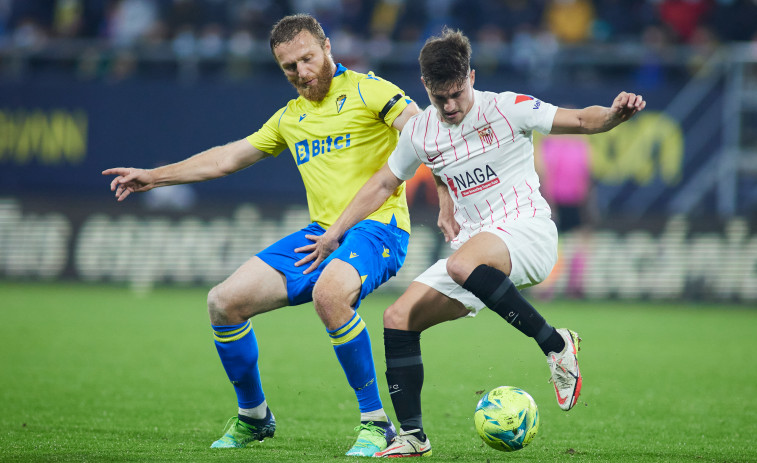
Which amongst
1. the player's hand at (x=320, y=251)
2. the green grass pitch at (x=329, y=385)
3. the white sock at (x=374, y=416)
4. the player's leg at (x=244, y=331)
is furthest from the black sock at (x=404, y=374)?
the player's leg at (x=244, y=331)

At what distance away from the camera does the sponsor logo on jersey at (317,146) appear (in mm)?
5863

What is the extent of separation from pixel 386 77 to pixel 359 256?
36.7 ft

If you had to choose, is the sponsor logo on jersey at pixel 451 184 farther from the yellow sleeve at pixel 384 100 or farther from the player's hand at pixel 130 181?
the player's hand at pixel 130 181

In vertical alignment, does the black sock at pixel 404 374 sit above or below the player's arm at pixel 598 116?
below

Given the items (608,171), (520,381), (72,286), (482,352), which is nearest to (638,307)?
(608,171)

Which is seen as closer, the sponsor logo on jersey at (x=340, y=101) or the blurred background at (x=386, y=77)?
the sponsor logo on jersey at (x=340, y=101)

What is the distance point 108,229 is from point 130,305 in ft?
8.30

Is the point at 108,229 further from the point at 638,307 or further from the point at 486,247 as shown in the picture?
the point at 486,247

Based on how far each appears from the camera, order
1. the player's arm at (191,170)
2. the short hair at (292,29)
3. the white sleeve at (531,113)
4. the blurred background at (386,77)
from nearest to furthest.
Result: the white sleeve at (531,113) < the short hair at (292,29) < the player's arm at (191,170) < the blurred background at (386,77)

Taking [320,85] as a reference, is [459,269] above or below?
below

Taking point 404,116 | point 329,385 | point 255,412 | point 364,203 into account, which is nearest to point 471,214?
point 364,203

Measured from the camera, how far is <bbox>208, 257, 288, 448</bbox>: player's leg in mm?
5586

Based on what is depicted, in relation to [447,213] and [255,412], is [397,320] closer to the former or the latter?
[447,213]

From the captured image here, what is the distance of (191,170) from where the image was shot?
611 cm
